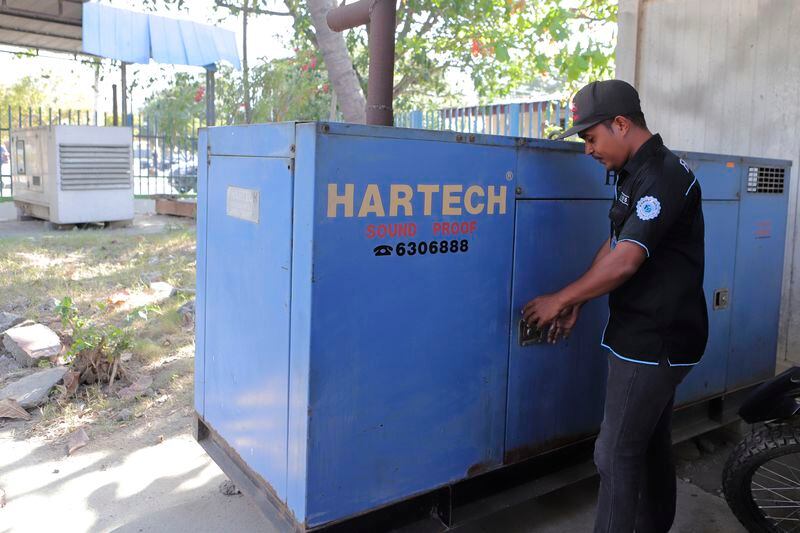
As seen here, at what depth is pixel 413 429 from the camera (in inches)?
92.4

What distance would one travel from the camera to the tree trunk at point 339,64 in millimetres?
5520

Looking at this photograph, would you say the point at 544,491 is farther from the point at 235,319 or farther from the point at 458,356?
the point at 235,319

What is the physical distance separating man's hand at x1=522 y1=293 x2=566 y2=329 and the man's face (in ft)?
1.62

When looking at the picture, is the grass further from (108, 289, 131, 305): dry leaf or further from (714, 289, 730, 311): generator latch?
(714, 289, 730, 311): generator latch

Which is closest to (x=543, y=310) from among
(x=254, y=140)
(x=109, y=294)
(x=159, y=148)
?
(x=254, y=140)

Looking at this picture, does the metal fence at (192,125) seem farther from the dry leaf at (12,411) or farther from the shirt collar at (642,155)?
the shirt collar at (642,155)

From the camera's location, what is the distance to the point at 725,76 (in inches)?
180

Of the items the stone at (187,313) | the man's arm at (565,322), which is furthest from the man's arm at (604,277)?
the stone at (187,313)

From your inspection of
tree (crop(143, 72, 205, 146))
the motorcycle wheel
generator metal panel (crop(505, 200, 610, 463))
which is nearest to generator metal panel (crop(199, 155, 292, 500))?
generator metal panel (crop(505, 200, 610, 463))

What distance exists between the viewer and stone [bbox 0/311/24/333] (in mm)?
5062

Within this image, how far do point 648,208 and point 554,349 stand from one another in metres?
0.80

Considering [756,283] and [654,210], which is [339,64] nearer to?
[756,283]

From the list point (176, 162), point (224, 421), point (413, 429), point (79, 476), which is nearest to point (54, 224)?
point (176, 162)

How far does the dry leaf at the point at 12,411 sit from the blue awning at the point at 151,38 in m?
7.39
